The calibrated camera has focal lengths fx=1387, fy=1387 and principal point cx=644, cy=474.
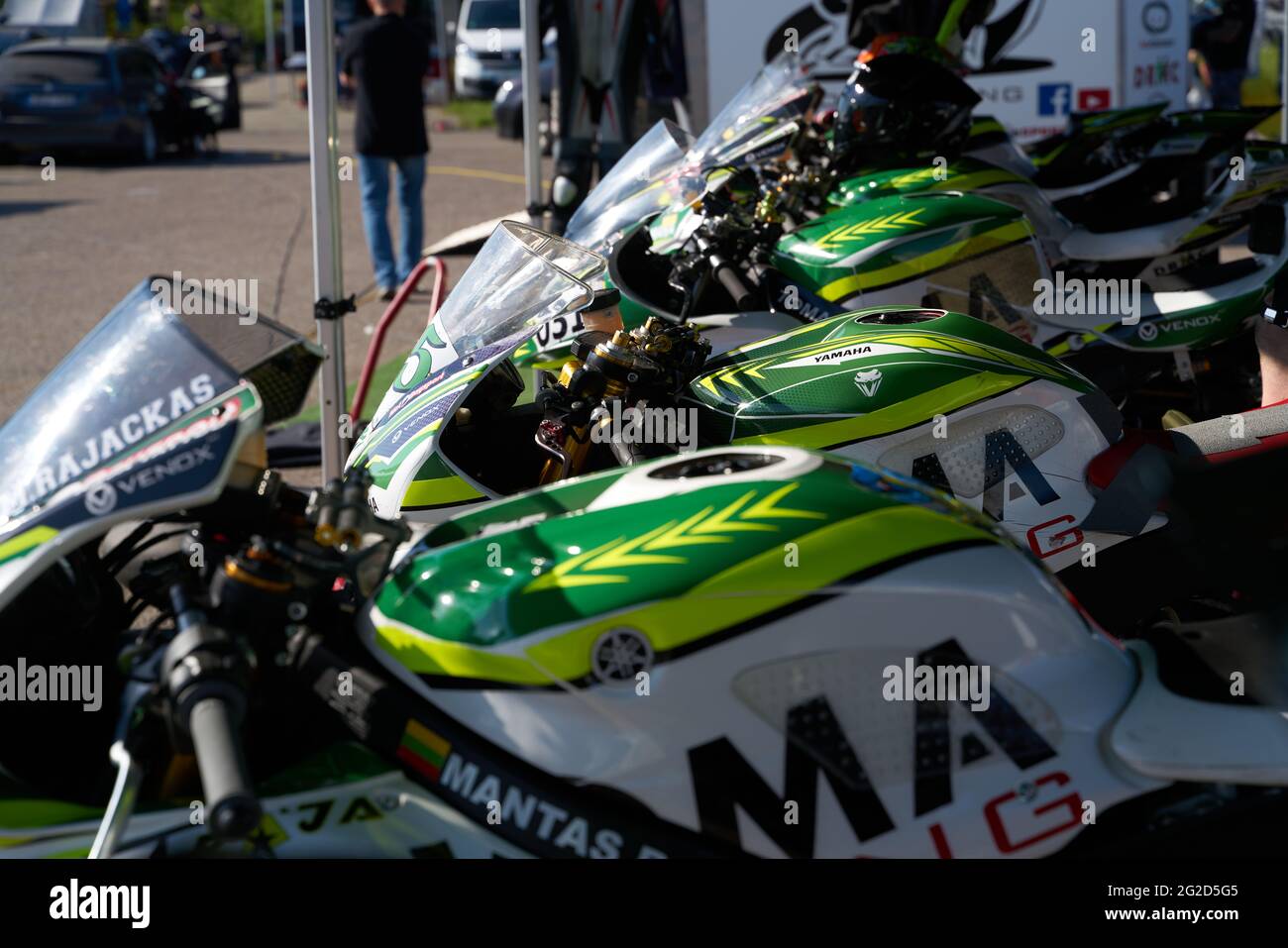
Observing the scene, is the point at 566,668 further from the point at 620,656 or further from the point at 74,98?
the point at 74,98

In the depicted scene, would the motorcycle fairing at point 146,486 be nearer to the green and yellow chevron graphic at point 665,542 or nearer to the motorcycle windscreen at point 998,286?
the green and yellow chevron graphic at point 665,542

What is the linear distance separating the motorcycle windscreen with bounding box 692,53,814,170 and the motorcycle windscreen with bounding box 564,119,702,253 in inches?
17.3

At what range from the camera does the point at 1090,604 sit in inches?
132

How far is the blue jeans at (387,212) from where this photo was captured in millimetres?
9344

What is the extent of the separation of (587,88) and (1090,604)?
7.77 m

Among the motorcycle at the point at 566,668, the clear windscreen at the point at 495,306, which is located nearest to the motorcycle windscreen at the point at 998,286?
the clear windscreen at the point at 495,306

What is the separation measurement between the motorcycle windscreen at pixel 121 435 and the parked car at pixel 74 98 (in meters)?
16.8

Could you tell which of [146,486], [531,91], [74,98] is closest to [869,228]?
[146,486]

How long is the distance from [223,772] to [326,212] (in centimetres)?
369

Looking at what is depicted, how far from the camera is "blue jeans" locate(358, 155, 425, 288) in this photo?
30.7 feet

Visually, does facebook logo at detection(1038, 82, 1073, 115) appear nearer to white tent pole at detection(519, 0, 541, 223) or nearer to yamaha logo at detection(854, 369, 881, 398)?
white tent pole at detection(519, 0, 541, 223)

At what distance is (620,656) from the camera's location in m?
2.11

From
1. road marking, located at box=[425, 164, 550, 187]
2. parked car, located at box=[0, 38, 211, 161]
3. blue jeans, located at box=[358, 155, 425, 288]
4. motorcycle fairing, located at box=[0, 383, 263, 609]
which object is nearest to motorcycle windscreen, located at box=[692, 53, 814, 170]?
motorcycle fairing, located at box=[0, 383, 263, 609]
